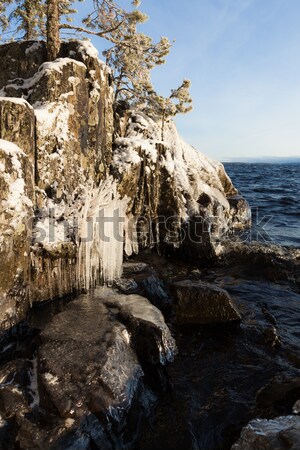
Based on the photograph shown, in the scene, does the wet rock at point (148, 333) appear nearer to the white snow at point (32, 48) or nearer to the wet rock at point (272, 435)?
the wet rock at point (272, 435)

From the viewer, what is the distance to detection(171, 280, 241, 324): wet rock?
261 inches

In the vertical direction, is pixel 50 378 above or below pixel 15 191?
below

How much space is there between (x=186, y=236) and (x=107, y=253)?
375 centimetres

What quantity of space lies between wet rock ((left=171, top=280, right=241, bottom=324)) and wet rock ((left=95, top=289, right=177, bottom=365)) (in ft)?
3.60

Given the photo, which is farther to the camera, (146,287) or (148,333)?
(146,287)

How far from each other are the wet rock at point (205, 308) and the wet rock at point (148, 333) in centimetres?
110

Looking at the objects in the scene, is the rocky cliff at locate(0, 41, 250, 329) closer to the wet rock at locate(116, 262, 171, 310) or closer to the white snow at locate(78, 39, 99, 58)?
the white snow at locate(78, 39, 99, 58)

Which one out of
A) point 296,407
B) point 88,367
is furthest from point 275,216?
point 88,367

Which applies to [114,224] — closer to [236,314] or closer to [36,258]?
[36,258]

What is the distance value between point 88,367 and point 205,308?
3245 mm

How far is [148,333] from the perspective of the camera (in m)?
5.17

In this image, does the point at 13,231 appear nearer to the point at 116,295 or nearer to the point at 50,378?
the point at 116,295

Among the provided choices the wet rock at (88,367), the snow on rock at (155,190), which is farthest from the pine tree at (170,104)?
the wet rock at (88,367)

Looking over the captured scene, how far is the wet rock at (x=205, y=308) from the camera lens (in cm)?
663
